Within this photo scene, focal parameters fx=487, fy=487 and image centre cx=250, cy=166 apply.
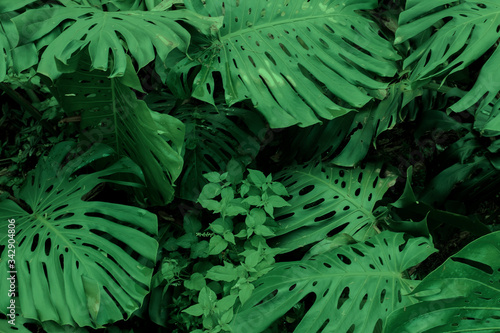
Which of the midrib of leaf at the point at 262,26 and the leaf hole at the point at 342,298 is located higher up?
the midrib of leaf at the point at 262,26

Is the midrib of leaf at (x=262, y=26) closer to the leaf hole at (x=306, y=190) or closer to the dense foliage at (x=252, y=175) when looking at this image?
the dense foliage at (x=252, y=175)

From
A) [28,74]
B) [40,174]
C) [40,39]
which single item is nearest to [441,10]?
[40,39]

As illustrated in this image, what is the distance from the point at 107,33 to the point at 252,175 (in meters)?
0.66

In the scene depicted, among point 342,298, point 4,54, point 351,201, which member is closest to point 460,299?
point 342,298

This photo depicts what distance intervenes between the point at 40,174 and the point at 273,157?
92cm

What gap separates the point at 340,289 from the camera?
132 centimetres

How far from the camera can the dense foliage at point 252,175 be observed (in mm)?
1312

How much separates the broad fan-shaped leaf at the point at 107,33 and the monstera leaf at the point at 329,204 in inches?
26.6

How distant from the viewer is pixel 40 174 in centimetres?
173

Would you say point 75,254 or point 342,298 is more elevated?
point 75,254

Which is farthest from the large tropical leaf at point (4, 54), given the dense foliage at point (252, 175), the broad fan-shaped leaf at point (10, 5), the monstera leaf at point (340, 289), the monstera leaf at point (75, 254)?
the monstera leaf at point (340, 289)

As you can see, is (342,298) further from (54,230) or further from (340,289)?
(54,230)

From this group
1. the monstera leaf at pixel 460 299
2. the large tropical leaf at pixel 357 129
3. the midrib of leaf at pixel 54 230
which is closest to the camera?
the monstera leaf at pixel 460 299

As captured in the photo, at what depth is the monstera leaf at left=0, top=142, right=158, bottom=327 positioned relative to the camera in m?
1.34
